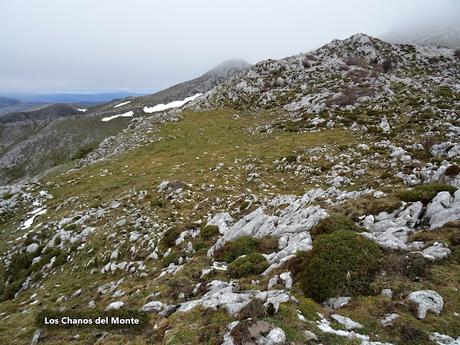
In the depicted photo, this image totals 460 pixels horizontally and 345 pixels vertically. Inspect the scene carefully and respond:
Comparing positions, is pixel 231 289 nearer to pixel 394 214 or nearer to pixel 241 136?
pixel 394 214

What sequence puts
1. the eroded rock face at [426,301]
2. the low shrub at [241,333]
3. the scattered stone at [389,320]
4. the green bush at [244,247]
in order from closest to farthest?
the low shrub at [241,333]
the scattered stone at [389,320]
the eroded rock face at [426,301]
the green bush at [244,247]

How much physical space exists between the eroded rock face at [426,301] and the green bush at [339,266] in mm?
1337

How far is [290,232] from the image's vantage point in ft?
48.4

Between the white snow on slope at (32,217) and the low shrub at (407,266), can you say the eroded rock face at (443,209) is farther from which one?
the white snow on slope at (32,217)

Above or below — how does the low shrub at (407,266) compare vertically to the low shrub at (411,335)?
above

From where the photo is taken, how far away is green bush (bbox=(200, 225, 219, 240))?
17.8 metres

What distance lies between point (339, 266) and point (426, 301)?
8.24 ft

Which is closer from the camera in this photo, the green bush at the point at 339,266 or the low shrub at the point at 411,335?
the low shrub at the point at 411,335

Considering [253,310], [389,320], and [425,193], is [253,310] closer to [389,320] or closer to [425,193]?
[389,320]

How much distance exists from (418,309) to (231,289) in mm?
5728

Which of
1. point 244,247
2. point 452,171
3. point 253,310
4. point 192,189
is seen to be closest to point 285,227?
point 244,247

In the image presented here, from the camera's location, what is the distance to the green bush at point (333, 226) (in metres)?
13.2

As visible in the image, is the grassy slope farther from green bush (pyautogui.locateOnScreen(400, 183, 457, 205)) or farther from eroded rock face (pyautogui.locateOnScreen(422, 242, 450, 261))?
green bush (pyautogui.locateOnScreen(400, 183, 457, 205))

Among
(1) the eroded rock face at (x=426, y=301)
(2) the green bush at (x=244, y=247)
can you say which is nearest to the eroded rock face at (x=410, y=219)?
(1) the eroded rock face at (x=426, y=301)
